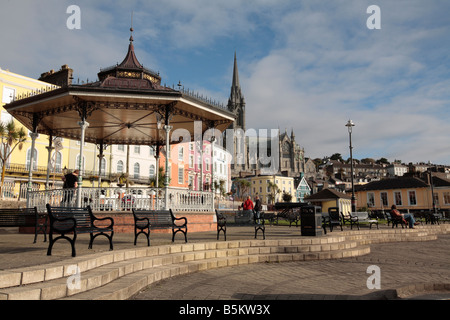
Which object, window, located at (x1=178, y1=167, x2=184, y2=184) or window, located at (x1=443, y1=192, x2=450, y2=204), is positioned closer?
window, located at (x1=443, y1=192, x2=450, y2=204)

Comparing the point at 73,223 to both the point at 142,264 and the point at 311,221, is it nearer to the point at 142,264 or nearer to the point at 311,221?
the point at 142,264

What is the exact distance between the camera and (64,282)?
14.2ft

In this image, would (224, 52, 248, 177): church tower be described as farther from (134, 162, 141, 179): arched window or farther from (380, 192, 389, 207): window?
(380, 192, 389, 207): window

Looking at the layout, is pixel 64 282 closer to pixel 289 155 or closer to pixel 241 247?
pixel 241 247

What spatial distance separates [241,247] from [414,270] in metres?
4.21

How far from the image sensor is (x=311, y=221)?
11312 mm

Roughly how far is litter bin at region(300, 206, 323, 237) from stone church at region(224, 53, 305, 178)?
104820mm

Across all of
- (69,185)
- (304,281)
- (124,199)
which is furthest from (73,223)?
(69,185)

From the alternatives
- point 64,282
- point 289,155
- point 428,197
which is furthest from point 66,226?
point 289,155

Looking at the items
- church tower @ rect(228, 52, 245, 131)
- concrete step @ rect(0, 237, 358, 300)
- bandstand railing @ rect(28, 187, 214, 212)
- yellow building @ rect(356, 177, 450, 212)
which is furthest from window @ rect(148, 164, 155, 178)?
church tower @ rect(228, 52, 245, 131)

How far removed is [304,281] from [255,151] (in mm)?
133725

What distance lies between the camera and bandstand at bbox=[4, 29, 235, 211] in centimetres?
1284
